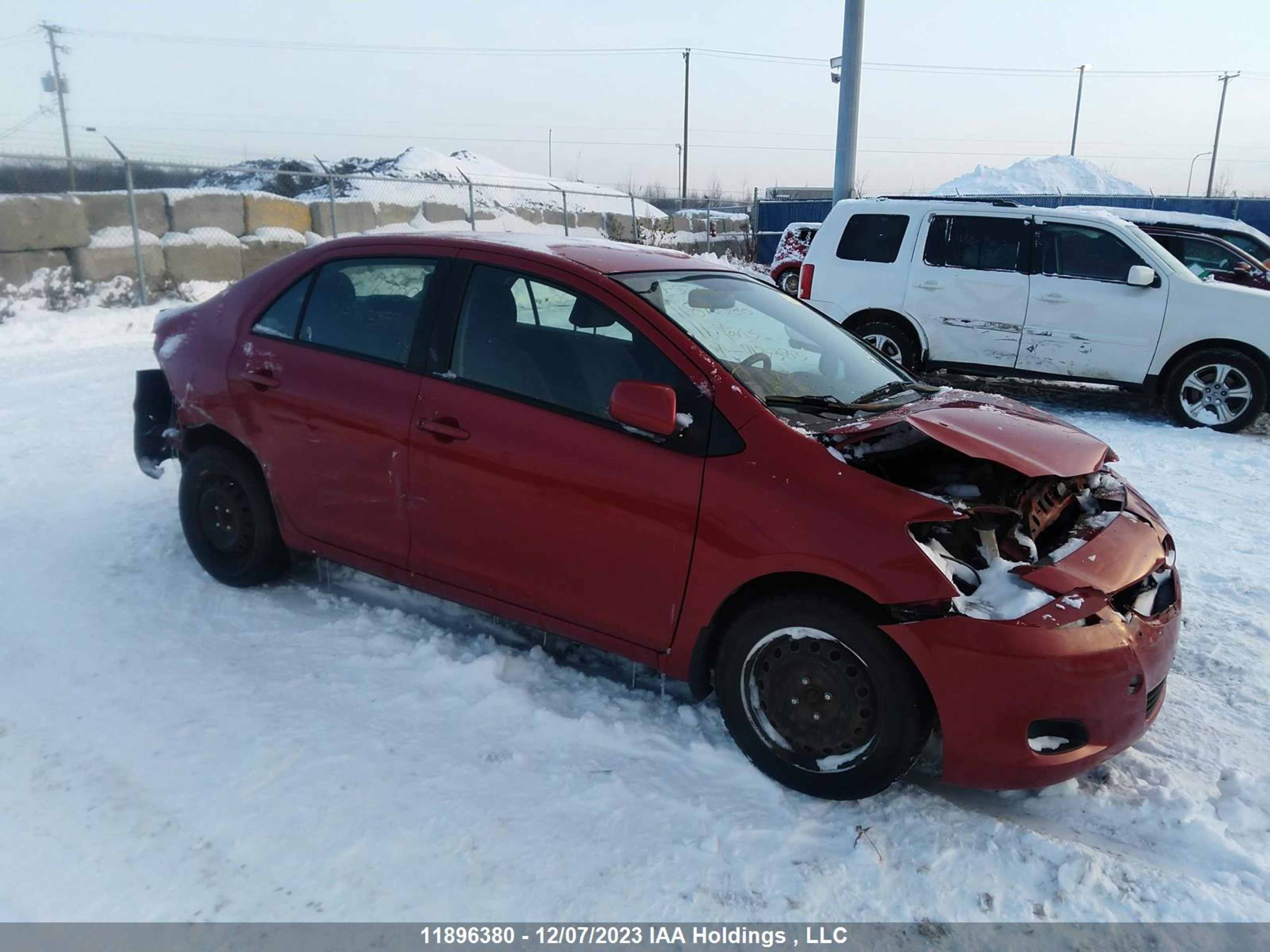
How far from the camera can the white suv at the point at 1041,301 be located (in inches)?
304

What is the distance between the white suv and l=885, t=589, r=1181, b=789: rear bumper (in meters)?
5.02

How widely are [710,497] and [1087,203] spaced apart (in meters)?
Answer: 27.2


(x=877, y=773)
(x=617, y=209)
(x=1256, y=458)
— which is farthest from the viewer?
(x=617, y=209)

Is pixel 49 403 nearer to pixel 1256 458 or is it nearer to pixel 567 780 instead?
pixel 567 780

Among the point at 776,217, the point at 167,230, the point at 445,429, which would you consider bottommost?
the point at 445,429

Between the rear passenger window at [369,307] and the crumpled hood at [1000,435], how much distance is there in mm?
1828

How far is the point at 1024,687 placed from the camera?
254 centimetres

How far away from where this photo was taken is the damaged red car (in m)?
2.64

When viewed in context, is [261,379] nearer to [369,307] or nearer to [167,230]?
[369,307]

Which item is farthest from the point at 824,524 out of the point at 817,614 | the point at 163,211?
the point at 163,211

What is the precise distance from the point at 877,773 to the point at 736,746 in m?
0.55

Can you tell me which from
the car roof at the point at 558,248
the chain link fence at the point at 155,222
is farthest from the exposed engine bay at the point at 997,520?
the chain link fence at the point at 155,222

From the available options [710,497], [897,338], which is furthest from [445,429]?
[897,338]

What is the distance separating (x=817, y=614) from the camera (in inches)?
107
